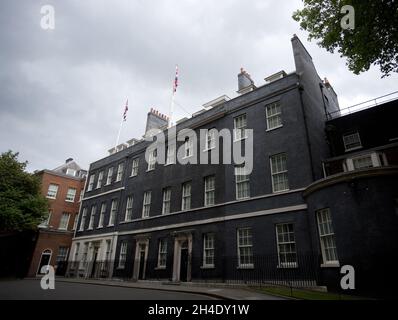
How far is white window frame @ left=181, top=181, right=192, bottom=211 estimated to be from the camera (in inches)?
834

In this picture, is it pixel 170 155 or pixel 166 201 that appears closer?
pixel 166 201

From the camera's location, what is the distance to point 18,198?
26719mm

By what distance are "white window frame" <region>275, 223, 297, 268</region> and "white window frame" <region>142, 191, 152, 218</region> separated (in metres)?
12.8

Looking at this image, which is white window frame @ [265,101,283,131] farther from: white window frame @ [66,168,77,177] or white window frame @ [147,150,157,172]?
white window frame @ [66,168,77,177]

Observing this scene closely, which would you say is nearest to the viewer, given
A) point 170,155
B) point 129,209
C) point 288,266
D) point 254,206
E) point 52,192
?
point 288,266

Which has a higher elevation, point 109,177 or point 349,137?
point 109,177

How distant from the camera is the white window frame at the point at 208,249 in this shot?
58.6 feet

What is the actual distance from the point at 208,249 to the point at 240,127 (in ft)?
29.4

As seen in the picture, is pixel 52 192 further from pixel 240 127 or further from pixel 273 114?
pixel 273 114

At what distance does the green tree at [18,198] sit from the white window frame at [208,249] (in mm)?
18385

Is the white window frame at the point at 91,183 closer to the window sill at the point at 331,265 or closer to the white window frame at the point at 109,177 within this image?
the white window frame at the point at 109,177

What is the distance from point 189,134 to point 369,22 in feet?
49.0

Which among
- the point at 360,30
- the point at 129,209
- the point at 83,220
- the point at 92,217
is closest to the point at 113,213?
the point at 129,209

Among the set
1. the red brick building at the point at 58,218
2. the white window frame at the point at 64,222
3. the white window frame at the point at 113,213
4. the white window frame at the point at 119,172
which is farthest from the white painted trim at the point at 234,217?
the white window frame at the point at 64,222
